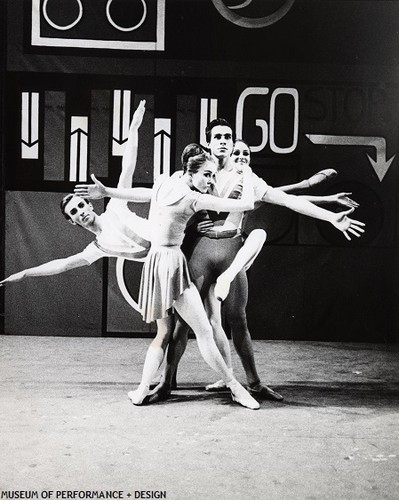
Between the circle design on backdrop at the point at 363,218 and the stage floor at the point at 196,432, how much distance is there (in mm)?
1075

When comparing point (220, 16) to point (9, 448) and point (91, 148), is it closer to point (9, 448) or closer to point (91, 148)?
point (91, 148)

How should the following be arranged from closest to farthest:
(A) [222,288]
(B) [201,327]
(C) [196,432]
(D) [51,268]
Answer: (C) [196,432], (B) [201,327], (A) [222,288], (D) [51,268]

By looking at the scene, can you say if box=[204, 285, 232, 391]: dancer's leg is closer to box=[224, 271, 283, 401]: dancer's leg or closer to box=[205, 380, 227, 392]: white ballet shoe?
box=[224, 271, 283, 401]: dancer's leg

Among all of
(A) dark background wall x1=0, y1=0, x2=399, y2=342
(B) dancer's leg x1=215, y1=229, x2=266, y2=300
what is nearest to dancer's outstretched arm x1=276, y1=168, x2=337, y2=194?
(A) dark background wall x1=0, y1=0, x2=399, y2=342

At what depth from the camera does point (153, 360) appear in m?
3.92

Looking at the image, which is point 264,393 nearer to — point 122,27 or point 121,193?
point 121,193

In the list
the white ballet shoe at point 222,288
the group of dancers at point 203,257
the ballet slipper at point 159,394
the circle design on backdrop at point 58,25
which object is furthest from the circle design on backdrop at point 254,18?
the ballet slipper at point 159,394

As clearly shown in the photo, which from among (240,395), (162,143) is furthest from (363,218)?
(240,395)

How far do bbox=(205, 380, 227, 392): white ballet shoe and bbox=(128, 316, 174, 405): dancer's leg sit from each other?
18.6 inches

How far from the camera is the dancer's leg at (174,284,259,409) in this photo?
12.7 feet

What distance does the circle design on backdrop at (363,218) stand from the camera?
18.7 ft

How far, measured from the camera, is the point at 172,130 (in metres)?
5.63

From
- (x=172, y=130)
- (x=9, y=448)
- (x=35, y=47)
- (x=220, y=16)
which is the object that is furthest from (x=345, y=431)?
(x=35, y=47)

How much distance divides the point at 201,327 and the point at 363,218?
2.41m
